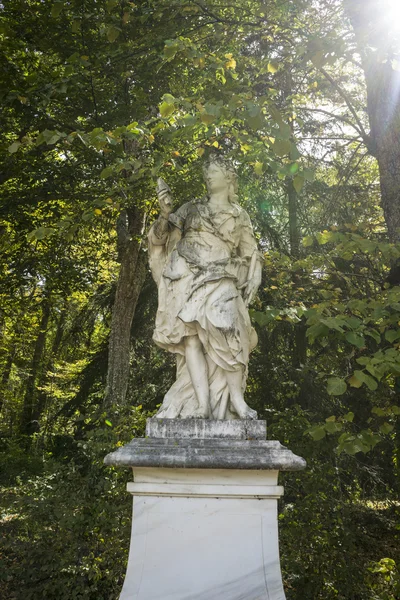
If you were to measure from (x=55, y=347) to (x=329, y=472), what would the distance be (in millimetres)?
11528

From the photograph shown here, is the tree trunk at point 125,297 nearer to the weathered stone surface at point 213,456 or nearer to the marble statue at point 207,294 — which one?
the marble statue at point 207,294

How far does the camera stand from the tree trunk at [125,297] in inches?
352

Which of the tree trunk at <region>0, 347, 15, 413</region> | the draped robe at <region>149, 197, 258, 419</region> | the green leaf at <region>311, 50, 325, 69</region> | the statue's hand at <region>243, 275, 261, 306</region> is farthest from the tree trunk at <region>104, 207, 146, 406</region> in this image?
the tree trunk at <region>0, 347, 15, 413</region>

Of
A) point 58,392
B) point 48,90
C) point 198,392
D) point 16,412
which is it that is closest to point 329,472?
point 198,392

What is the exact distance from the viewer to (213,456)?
3336mm

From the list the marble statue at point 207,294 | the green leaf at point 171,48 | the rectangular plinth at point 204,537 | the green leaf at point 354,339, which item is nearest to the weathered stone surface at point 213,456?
the rectangular plinth at point 204,537

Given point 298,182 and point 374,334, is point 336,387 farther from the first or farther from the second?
point 298,182

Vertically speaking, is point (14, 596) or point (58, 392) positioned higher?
point (58, 392)

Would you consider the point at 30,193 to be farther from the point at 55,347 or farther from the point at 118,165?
the point at 55,347

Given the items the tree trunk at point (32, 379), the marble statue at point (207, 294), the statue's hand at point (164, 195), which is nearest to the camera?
the marble statue at point (207, 294)

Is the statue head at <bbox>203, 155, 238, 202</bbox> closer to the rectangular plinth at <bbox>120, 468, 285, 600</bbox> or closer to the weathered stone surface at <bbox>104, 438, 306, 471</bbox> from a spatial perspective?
the weathered stone surface at <bbox>104, 438, 306, 471</bbox>

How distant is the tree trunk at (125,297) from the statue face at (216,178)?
4.99m

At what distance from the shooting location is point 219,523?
336 centimetres

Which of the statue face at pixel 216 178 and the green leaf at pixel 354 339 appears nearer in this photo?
the green leaf at pixel 354 339
